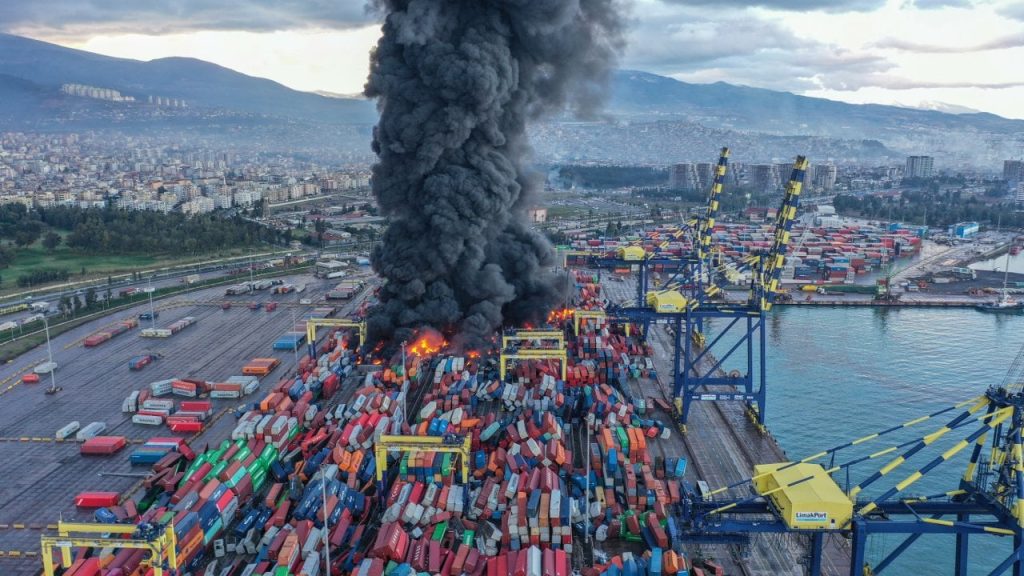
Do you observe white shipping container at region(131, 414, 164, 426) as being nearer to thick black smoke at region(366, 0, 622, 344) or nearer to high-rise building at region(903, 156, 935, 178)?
thick black smoke at region(366, 0, 622, 344)

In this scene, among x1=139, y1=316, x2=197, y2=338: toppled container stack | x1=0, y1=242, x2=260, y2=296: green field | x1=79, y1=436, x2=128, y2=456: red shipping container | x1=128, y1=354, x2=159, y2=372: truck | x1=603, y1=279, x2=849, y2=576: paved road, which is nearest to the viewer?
x1=603, y1=279, x2=849, y2=576: paved road

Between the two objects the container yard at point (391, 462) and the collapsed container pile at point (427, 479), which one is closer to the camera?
the collapsed container pile at point (427, 479)

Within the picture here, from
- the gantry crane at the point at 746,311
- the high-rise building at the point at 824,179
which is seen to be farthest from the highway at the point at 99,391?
the high-rise building at the point at 824,179

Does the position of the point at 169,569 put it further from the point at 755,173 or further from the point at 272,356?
the point at 755,173

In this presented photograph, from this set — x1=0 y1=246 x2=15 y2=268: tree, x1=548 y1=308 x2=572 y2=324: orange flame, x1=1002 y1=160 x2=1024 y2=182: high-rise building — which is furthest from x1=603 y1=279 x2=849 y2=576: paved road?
x1=1002 y1=160 x2=1024 y2=182: high-rise building

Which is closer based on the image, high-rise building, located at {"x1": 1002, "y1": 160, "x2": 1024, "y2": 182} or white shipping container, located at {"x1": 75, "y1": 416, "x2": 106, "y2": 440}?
white shipping container, located at {"x1": 75, "y1": 416, "x2": 106, "y2": 440}

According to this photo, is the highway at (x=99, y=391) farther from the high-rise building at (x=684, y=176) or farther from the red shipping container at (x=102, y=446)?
the high-rise building at (x=684, y=176)

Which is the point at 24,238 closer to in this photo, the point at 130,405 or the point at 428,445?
the point at 130,405
